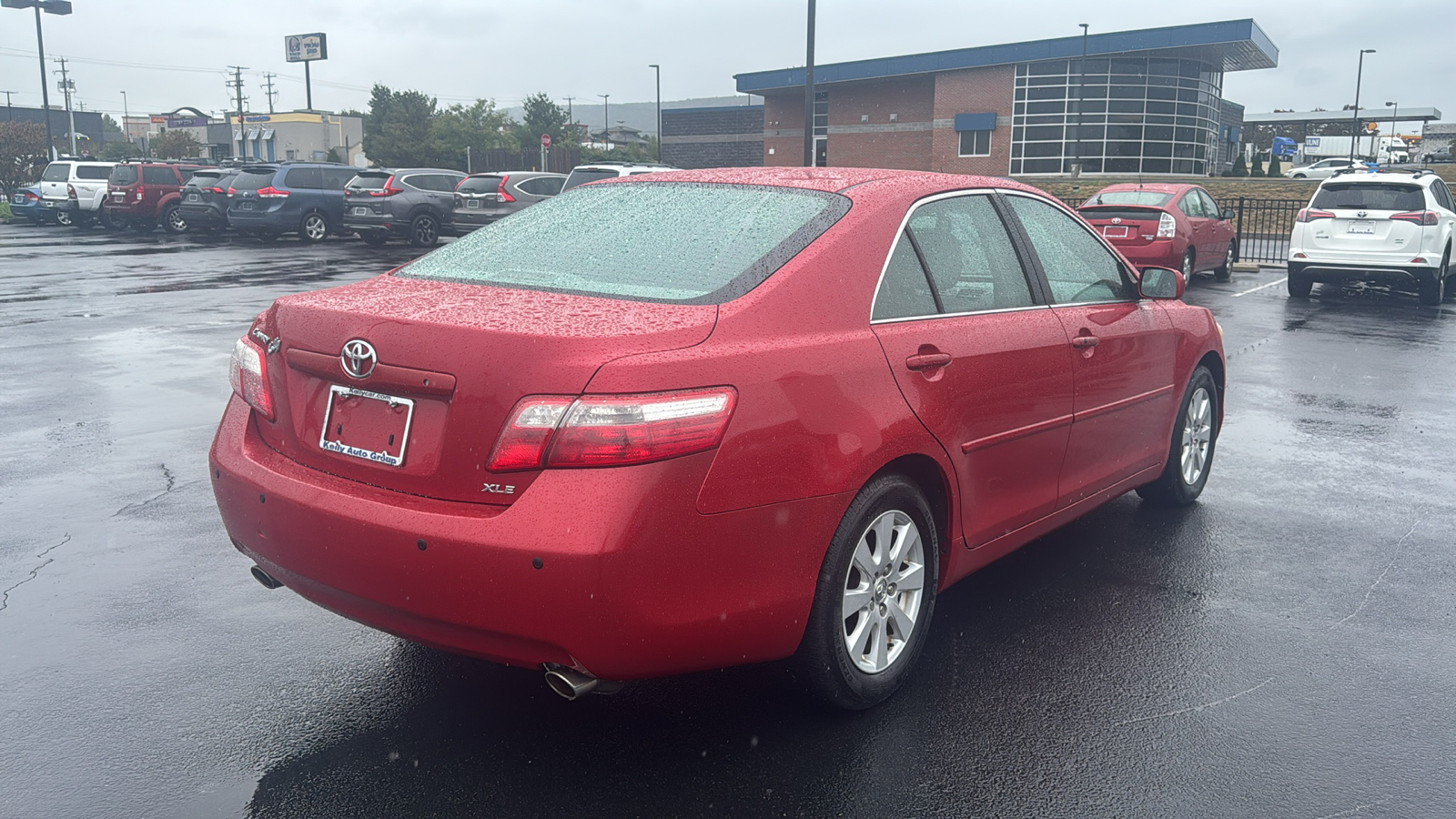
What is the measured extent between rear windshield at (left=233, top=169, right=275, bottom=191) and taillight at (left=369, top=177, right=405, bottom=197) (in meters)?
2.70

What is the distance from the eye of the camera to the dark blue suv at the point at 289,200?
26.3 m

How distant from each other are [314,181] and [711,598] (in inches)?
1038

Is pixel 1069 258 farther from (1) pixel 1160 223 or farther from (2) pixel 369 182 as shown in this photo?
(2) pixel 369 182

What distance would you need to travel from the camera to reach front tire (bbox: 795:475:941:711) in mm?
3346

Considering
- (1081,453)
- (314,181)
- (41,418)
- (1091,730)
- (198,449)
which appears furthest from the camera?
(314,181)

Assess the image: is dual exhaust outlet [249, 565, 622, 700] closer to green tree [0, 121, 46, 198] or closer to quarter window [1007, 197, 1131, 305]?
quarter window [1007, 197, 1131, 305]

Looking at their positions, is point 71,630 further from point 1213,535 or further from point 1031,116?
point 1031,116

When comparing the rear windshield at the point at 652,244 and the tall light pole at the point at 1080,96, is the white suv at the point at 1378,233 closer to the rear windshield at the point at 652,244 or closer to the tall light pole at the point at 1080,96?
the rear windshield at the point at 652,244

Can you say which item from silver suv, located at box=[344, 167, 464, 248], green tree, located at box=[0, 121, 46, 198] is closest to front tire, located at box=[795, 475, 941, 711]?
silver suv, located at box=[344, 167, 464, 248]

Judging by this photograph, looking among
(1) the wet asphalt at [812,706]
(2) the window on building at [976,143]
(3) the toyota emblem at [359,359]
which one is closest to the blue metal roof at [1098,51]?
(2) the window on building at [976,143]

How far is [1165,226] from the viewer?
54.6 feet

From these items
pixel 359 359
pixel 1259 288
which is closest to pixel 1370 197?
pixel 1259 288

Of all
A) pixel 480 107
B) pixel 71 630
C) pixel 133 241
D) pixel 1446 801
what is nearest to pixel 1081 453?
pixel 1446 801

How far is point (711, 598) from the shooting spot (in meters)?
3.04
